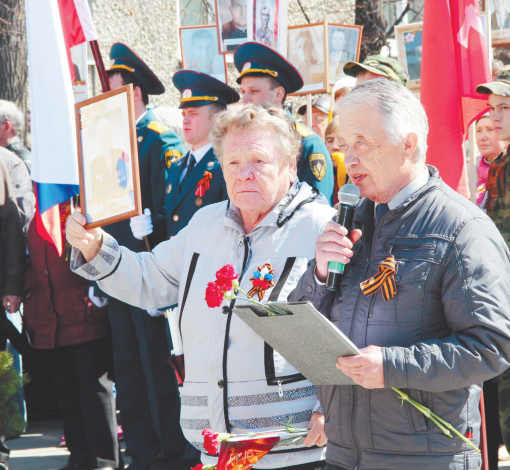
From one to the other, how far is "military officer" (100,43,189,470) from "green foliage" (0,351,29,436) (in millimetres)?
737

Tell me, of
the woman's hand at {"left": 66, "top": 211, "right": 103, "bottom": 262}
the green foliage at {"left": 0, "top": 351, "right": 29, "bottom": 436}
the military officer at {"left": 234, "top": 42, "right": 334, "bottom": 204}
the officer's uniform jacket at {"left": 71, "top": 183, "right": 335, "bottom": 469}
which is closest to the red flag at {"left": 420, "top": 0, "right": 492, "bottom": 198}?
the military officer at {"left": 234, "top": 42, "right": 334, "bottom": 204}

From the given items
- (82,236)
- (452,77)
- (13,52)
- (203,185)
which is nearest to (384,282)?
(82,236)

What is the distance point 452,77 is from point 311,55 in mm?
2660

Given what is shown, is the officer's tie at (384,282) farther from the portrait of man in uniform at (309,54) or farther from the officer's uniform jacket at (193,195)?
the portrait of man in uniform at (309,54)

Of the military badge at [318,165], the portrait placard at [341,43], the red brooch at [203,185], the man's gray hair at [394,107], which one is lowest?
the red brooch at [203,185]

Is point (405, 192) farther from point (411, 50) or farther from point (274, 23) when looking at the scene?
point (411, 50)

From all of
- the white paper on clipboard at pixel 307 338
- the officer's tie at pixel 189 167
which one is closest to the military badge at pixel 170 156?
the officer's tie at pixel 189 167

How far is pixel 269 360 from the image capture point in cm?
262

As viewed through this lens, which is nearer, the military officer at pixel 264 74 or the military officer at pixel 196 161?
the military officer at pixel 196 161

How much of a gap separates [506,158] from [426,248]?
240 cm

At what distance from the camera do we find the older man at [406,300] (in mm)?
1827

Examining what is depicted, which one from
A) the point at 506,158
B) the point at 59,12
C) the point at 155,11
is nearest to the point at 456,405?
the point at 506,158

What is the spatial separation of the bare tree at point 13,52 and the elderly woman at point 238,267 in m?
6.84

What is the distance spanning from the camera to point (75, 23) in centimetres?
383
